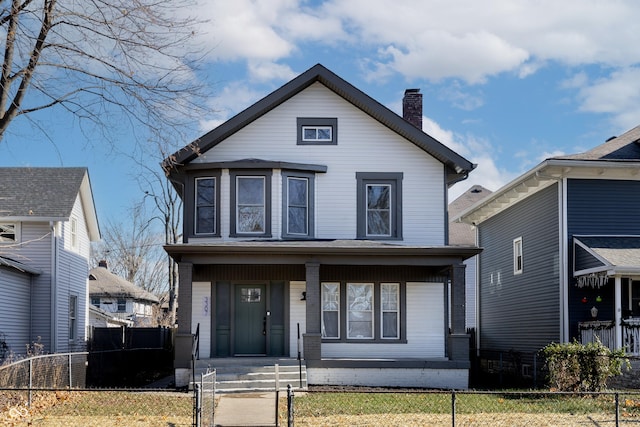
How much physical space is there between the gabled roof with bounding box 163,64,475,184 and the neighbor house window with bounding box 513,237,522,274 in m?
4.28

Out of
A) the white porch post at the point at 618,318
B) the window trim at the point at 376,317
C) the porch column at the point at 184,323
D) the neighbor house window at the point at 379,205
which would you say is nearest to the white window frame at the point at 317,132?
the neighbor house window at the point at 379,205

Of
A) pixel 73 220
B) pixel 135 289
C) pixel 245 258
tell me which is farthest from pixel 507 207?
pixel 135 289

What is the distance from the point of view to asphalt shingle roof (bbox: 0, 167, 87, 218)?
2547 centimetres

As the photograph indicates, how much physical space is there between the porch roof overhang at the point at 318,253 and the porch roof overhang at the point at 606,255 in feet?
8.87

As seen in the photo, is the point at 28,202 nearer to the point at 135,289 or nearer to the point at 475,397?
the point at 475,397

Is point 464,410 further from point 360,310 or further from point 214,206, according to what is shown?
point 214,206

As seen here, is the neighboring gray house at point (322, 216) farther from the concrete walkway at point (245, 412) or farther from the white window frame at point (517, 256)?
the concrete walkway at point (245, 412)

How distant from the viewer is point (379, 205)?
22500mm

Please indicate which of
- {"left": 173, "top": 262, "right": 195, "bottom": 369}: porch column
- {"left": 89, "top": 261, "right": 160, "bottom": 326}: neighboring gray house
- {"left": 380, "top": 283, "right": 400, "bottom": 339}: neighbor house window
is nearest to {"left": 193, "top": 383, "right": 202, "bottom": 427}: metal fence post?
{"left": 173, "top": 262, "right": 195, "bottom": 369}: porch column

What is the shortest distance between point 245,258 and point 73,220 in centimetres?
1001

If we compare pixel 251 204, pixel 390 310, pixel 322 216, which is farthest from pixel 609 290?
pixel 251 204

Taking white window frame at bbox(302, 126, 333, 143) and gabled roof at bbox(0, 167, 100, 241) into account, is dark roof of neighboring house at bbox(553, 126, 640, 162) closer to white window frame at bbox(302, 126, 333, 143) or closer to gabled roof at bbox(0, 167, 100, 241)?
white window frame at bbox(302, 126, 333, 143)

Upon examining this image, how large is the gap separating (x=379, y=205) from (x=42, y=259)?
11.0 meters

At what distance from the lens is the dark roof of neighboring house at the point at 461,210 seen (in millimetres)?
37503
